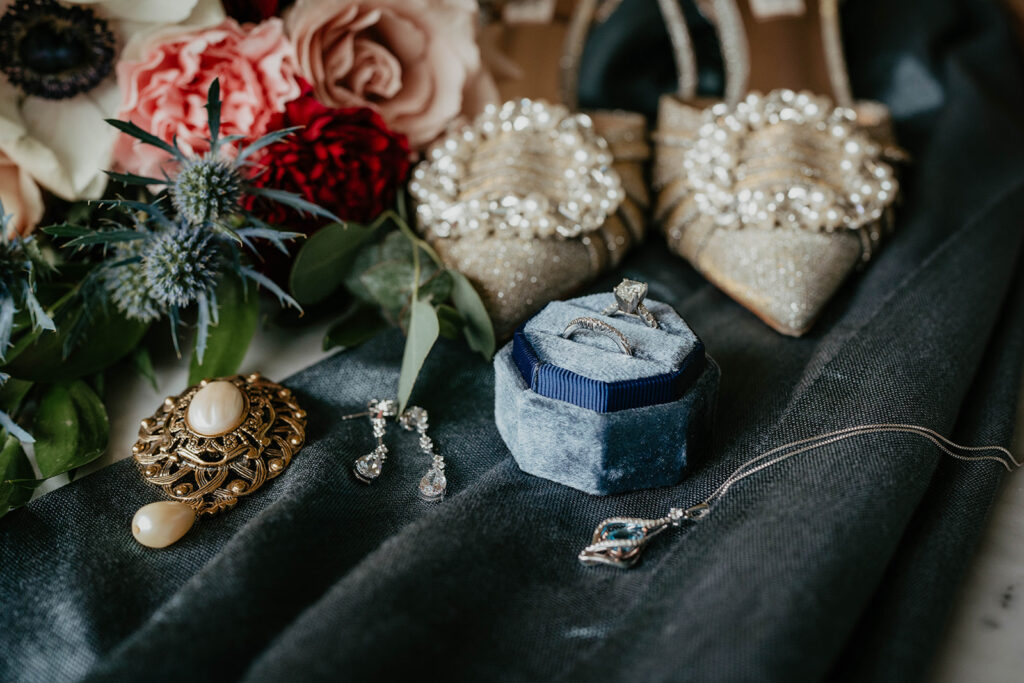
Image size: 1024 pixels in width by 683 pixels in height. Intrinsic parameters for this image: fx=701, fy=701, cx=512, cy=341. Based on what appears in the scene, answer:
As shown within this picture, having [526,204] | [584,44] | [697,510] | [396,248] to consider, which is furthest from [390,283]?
[584,44]

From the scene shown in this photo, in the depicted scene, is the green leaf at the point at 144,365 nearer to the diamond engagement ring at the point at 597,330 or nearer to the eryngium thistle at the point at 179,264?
the eryngium thistle at the point at 179,264

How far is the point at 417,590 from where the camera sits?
44 centimetres

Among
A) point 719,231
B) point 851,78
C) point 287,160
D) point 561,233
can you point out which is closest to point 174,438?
point 287,160

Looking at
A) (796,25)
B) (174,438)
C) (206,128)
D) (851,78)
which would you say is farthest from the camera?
(851,78)

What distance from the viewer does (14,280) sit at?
0.59 m

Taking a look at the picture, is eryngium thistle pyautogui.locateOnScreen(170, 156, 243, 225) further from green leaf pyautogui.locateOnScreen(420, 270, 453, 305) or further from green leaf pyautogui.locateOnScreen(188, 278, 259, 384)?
green leaf pyautogui.locateOnScreen(420, 270, 453, 305)

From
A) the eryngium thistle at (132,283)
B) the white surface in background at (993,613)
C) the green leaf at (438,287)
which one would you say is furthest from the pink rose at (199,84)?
the white surface in background at (993,613)

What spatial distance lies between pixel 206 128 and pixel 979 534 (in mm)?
745

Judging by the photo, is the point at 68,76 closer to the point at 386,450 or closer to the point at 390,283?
the point at 390,283

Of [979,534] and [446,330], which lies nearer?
[979,534]

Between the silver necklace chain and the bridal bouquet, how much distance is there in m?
0.21

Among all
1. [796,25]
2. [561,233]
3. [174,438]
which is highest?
[796,25]

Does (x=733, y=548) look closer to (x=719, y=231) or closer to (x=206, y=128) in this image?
(x=719, y=231)

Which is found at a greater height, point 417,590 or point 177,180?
point 177,180
